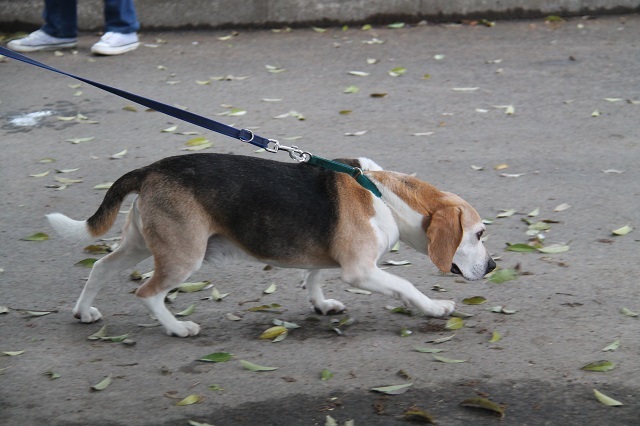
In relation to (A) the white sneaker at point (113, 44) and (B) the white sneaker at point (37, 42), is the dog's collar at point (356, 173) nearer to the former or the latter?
(A) the white sneaker at point (113, 44)

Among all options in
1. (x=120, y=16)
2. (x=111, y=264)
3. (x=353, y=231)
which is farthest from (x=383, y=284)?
(x=120, y=16)

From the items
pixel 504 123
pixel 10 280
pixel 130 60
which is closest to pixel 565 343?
pixel 10 280

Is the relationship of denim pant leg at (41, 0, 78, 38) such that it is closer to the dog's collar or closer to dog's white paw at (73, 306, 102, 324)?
dog's white paw at (73, 306, 102, 324)

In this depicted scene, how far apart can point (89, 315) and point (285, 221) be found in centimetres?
120

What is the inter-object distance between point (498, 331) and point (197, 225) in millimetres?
1601

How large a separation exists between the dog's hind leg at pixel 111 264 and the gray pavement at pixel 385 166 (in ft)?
0.31

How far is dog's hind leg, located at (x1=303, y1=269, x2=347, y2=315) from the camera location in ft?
16.4

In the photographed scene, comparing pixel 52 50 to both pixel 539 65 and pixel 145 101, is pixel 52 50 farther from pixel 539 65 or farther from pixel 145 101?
pixel 145 101

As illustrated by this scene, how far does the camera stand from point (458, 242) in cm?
457

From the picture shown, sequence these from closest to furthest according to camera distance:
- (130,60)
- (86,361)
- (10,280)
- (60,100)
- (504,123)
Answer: (86,361) → (10,280) → (504,123) → (60,100) → (130,60)

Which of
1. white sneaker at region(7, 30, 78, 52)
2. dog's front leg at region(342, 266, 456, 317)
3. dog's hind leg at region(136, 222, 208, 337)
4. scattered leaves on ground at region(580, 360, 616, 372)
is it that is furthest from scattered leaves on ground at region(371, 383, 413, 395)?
white sneaker at region(7, 30, 78, 52)

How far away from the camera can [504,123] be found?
8.21m

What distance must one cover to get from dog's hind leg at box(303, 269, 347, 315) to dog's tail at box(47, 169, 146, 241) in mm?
1038

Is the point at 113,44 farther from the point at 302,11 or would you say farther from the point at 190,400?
the point at 190,400
